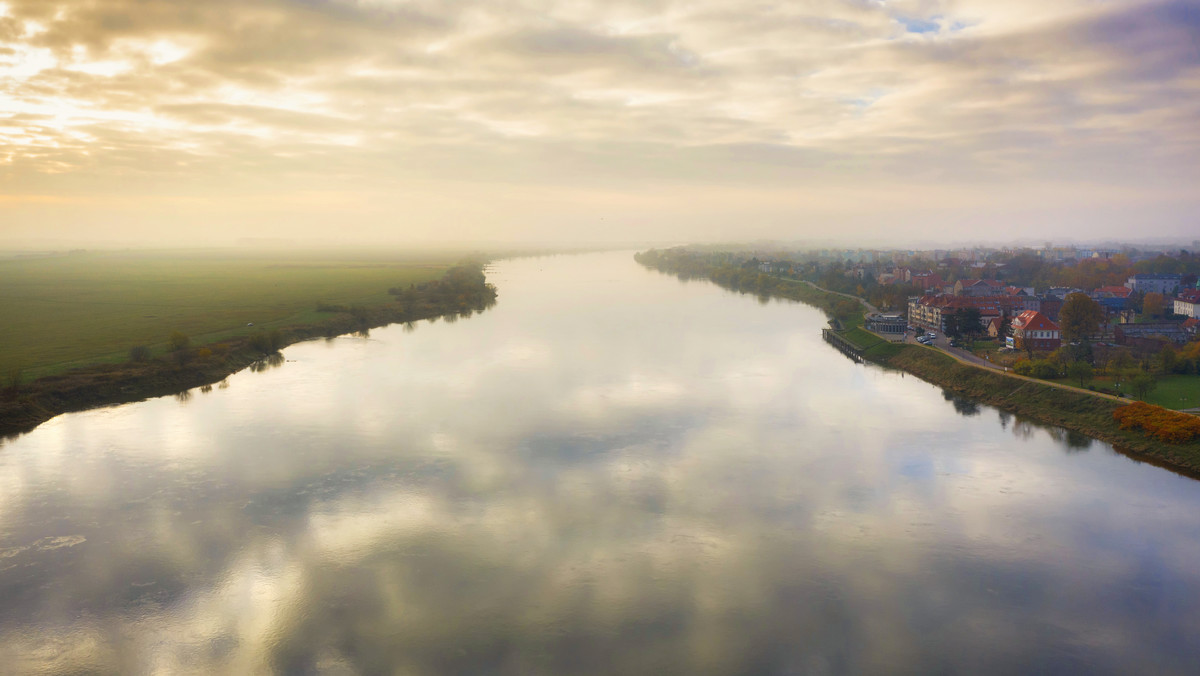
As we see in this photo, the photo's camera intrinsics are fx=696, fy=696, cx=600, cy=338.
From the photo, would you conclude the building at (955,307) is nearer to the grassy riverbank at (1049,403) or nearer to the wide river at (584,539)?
the grassy riverbank at (1049,403)

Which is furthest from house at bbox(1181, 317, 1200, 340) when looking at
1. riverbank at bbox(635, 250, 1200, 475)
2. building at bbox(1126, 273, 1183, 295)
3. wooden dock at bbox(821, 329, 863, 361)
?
building at bbox(1126, 273, 1183, 295)

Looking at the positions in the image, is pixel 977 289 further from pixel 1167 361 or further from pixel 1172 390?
pixel 1172 390

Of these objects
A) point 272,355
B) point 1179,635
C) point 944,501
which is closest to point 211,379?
point 272,355

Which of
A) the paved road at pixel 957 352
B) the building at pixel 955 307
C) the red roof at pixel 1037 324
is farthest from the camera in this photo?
the building at pixel 955 307

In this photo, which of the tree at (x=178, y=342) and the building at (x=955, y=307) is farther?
the building at (x=955, y=307)

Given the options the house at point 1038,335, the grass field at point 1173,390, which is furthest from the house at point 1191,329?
the grass field at point 1173,390

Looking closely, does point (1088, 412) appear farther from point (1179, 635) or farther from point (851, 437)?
point (1179, 635)

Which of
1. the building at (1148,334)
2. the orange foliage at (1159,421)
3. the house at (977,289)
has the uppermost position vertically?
the house at (977,289)
